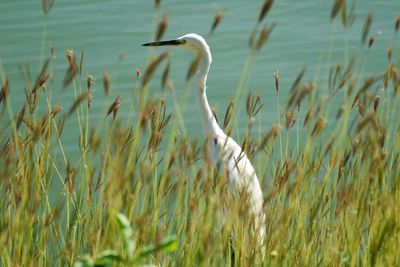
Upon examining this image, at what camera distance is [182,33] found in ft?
22.7

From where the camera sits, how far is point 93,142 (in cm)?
204

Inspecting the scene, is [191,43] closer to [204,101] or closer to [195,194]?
[204,101]

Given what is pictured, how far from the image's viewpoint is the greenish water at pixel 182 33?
6.31 meters

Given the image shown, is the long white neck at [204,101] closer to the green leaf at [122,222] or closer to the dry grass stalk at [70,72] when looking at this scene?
the dry grass stalk at [70,72]

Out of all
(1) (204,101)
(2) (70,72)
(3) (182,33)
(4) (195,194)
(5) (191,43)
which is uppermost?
(2) (70,72)

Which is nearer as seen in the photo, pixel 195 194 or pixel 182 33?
pixel 195 194

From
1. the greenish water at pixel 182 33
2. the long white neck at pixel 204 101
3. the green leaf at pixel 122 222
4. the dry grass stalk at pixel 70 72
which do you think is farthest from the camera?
the greenish water at pixel 182 33

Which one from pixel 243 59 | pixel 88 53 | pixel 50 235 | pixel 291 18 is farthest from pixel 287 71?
pixel 50 235

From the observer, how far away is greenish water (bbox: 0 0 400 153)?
6.31m

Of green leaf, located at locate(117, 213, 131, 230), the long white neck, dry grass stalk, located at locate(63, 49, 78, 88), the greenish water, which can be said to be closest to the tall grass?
dry grass stalk, located at locate(63, 49, 78, 88)

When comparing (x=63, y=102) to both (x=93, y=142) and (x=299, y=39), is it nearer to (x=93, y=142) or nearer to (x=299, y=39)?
(x=299, y=39)

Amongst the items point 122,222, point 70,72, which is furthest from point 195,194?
point 122,222

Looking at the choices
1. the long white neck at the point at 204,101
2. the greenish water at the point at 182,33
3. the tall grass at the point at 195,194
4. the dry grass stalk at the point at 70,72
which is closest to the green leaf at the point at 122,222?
the tall grass at the point at 195,194

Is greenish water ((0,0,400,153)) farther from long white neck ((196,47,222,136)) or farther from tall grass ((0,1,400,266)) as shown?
tall grass ((0,1,400,266))
